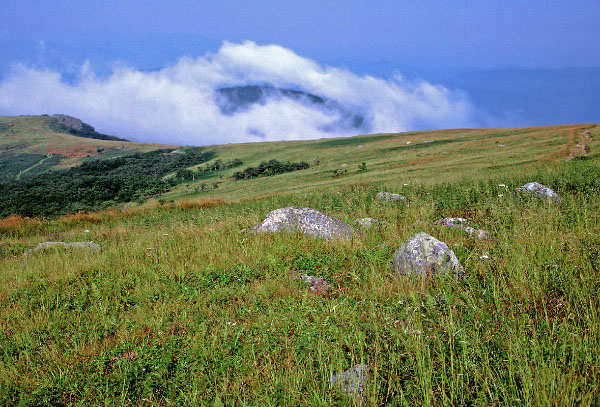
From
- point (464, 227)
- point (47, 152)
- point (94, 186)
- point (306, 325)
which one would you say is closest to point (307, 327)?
point (306, 325)

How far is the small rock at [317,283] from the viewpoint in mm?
5930

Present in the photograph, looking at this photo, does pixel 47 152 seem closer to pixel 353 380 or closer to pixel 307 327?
pixel 307 327

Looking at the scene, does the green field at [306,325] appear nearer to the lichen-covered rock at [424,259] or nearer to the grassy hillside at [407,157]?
the lichen-covered rock at [424,259]

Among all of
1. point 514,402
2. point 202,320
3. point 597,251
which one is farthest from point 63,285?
point 597,251

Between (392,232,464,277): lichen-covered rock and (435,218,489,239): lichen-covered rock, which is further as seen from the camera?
(435,218,489,239): lichen-covered rock

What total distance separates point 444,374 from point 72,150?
179m

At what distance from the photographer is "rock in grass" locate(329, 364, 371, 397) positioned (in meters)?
3.23

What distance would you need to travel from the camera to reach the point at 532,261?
213 inches

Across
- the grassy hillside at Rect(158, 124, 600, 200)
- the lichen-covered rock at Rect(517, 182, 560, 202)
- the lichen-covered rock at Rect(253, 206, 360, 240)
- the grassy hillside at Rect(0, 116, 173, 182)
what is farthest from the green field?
the grassy hillside at Rect(0, 116, 173, 182)

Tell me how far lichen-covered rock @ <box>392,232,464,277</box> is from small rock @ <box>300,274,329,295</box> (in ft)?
4.33

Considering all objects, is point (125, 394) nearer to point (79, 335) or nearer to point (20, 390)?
point (20, 390)

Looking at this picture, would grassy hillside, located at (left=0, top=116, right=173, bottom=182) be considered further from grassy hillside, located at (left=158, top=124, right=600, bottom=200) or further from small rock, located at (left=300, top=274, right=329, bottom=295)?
small rock, located at (left=300, top=274, right=329, bottom=295)

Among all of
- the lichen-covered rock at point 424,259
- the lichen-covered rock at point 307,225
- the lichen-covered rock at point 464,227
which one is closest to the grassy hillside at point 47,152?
the lichen-covered rock at point 307,225

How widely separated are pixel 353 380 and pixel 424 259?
10.6 ft
